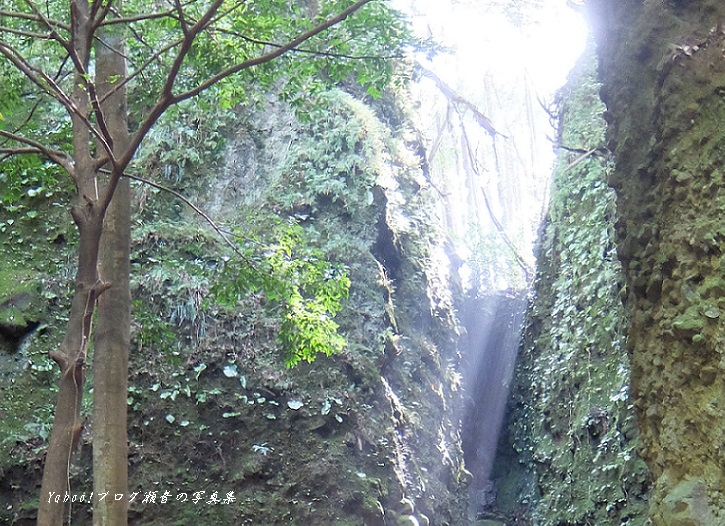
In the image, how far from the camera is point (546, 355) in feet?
34.7

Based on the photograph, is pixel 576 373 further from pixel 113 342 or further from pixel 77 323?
pixel 77 323

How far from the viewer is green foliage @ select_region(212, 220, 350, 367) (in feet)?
17.3

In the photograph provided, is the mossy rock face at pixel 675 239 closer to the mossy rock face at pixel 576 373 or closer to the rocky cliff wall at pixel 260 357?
the mossy rock face at pixel 576 373

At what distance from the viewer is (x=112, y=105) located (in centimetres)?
482

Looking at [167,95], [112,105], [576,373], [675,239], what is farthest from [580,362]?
[167,95]

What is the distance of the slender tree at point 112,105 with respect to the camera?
358 centimetres

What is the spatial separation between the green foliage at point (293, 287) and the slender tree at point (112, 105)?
41.9 inches

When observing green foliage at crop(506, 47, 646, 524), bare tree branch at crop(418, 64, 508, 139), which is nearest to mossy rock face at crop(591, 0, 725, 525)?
green foliage at crop(506, 47, 646, 524)

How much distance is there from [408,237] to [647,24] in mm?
7282

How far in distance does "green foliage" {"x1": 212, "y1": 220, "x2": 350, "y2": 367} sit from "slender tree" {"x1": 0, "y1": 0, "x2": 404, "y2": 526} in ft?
3.49

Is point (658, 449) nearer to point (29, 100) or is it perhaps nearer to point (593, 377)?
point (593, 377)

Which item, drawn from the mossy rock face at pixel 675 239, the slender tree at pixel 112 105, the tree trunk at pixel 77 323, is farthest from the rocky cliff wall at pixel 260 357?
the mossy rock face at pixel 675 239

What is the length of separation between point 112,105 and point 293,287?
205 cm

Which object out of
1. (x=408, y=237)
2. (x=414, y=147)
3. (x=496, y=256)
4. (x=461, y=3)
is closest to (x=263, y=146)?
(x=408, y=237)
